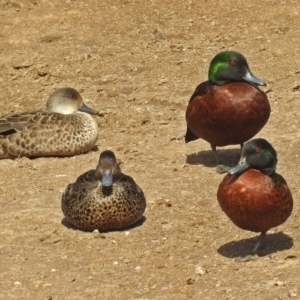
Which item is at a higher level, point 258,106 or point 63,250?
point 258,106


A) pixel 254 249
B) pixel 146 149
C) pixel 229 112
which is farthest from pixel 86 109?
pixel 254 249

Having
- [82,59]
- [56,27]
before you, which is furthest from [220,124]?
[56,27]

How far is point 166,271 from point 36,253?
104cm

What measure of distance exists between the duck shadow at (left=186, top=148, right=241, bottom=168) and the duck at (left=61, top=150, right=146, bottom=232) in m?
1.69

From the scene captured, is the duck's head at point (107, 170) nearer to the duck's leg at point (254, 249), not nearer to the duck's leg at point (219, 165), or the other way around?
the duck's leg at point (254, 249)

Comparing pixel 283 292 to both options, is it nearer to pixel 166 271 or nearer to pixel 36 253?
pixel 166 271

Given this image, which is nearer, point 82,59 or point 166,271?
point 166,271

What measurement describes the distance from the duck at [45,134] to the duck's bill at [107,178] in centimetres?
218

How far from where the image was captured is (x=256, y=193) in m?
7.43

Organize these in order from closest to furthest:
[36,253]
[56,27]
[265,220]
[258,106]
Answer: [265,220] < [36,253] < [258,106] < [56,27]

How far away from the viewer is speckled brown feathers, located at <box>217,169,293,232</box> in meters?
7.43

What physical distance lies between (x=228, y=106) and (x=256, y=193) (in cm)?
237

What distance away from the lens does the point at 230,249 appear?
26.1 feet

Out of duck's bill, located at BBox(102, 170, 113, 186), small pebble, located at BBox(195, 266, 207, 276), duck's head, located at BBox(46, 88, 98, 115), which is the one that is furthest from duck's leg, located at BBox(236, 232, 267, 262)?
duck's head, located at BBox(46, 88, 98, 115)
